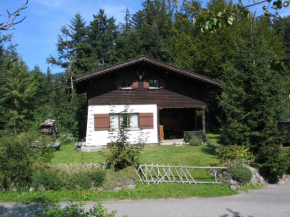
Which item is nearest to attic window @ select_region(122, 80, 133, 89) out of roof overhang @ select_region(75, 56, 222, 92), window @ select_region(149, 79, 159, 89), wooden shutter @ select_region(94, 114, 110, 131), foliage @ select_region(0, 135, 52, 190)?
roof overhang @ select_region(75, 56, 222, 92)

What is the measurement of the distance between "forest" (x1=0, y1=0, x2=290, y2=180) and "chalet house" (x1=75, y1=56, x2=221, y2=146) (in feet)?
10.2

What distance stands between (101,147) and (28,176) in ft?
29.4

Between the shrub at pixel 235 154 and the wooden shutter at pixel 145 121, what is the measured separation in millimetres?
7441

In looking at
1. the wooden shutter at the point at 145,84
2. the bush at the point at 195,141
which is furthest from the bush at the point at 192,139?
the wooden shutter at the point at 145,84

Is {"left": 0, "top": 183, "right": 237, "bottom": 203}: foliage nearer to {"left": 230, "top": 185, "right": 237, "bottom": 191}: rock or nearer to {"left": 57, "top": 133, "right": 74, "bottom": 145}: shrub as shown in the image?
{"left": 230, "top": 185, "right": 237, "bottom": 191}: rock

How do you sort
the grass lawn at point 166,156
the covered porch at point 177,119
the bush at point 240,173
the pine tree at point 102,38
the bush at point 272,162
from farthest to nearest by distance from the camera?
1. the pine tree at point 102,38
2. the covered porch at point 177,119
3. the grass lawn at point 166,156
4. the bush at point 272,162
5. the bush at point 240,173

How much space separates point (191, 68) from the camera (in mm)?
32375

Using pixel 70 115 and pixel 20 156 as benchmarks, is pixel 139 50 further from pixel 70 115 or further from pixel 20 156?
pixel 20 156

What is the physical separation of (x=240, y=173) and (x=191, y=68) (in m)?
23.4

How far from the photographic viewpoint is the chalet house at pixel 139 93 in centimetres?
1850

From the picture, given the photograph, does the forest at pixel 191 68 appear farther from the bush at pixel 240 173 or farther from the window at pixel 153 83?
the window at pixel 153 83

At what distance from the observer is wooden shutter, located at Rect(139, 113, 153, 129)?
19234 mm

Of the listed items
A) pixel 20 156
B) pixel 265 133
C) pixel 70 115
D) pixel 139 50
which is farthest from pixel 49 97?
pixel 265 133

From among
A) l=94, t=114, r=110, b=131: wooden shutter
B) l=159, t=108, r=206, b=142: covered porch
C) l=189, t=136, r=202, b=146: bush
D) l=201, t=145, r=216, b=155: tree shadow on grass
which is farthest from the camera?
l=159, t=108, r=206, b=142: covered porch
